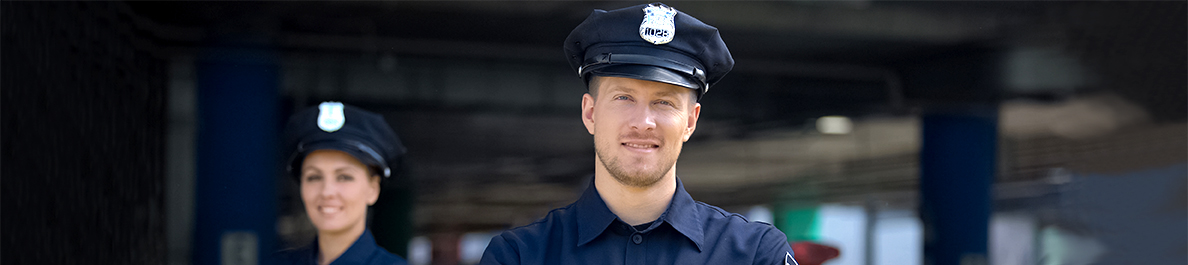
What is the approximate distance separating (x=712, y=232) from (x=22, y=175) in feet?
7.76

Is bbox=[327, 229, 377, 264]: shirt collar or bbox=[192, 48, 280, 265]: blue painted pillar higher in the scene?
bbox=[192, 48, 280, 265]: blue painted pillar

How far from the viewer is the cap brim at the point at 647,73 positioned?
166 cm

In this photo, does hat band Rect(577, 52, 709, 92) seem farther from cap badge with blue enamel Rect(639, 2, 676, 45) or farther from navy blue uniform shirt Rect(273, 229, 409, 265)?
navy blue uniform shirt Rect(273, 229, 409, 265)

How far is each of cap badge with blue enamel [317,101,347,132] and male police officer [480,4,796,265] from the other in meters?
1.23

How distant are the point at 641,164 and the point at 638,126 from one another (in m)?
0.08

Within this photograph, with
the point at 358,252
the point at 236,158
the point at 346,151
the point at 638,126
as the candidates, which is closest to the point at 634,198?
the point at 638,126

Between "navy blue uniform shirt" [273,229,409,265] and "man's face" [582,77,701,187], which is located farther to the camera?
"navy blue uniform shirt" [273,229,409,265]

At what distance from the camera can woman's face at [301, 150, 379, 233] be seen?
2721mm

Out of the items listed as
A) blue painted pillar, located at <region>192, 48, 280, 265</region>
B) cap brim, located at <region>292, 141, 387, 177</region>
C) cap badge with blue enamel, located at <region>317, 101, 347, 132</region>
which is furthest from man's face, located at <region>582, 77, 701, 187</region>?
blue painted pillar, located at <region>192, 48, 280, 265</region>

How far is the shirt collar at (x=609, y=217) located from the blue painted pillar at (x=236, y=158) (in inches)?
60.5

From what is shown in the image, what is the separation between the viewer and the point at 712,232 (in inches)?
70.2

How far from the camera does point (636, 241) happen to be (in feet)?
5.69

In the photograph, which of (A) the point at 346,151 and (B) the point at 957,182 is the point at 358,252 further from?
(B) the point at 957,182

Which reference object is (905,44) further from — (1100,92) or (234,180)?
(234,180)
